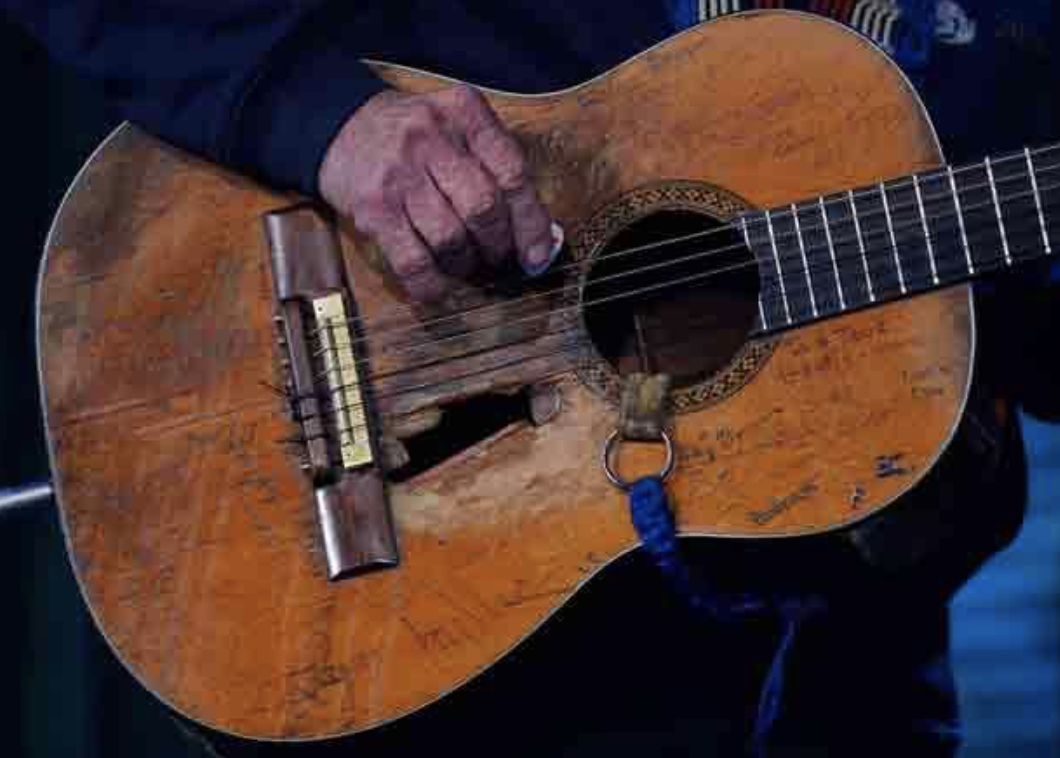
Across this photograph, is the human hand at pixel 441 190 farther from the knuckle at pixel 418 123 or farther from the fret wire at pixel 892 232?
the fret wire at pixel 892 232

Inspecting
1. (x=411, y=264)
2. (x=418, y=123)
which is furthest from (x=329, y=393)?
(x=418, y=123)

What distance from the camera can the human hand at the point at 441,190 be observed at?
121cm

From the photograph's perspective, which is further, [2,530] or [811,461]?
[2,530]

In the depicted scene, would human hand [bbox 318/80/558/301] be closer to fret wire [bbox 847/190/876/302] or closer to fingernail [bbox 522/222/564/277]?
fingernail [bbox 522/222/564/277]

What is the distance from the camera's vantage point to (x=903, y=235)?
4.13 ft

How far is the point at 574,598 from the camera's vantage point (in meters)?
1.25

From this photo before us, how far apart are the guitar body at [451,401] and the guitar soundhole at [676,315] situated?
0.08 m

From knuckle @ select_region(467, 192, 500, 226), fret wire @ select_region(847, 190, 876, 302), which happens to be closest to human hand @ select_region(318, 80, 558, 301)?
knuckle @ select_region(467, 192, 500, 226)

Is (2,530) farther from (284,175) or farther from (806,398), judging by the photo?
(806,398)

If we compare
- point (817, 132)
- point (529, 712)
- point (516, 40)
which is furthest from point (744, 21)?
point (529, 712)

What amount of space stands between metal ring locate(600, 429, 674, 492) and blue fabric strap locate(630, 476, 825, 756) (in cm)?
1

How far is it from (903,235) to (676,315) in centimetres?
24

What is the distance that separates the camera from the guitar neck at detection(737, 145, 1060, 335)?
124 centimetres

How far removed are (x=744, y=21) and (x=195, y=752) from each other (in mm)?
1226
